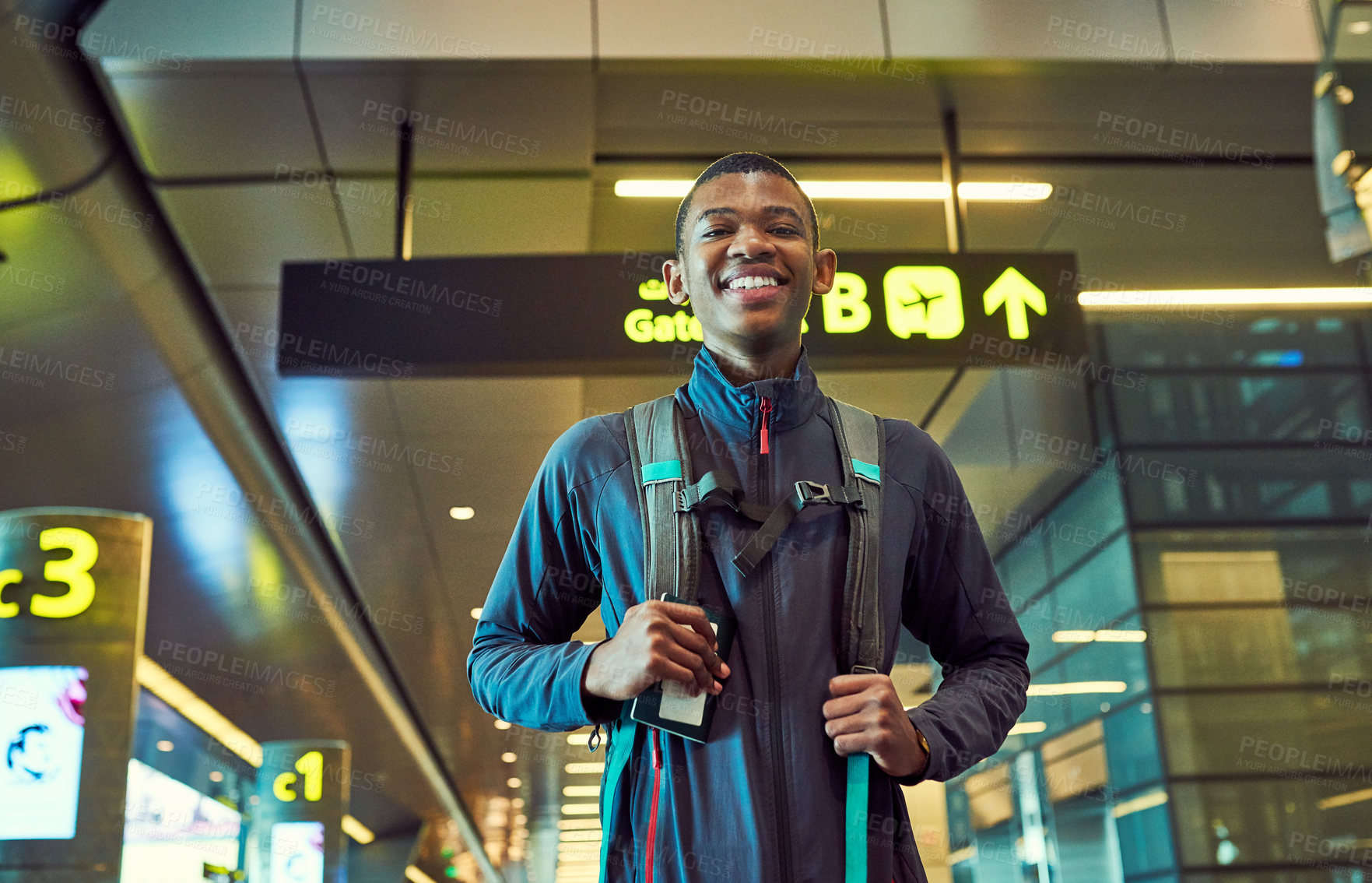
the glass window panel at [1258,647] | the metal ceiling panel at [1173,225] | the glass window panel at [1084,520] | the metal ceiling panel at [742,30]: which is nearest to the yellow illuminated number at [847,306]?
the metal ceiling panel at [742,30]

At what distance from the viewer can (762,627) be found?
1.53 metres

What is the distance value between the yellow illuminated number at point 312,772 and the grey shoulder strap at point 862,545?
17515mm

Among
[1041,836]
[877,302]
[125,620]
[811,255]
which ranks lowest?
[1041,836]

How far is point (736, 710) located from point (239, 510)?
9.76 m

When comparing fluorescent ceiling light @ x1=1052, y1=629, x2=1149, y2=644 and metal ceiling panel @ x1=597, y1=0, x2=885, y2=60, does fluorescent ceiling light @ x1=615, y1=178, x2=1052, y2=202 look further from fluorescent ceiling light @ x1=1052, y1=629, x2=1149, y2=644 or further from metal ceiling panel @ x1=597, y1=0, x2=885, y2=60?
fluorescent ceiling light @ x1=1052, y1=629, x2=1149, y2=644

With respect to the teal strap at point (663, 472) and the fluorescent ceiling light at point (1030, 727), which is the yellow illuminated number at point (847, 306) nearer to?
the teal strap at point (663, 472)

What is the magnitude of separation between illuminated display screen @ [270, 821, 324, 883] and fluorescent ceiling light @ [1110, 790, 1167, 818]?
504 inches

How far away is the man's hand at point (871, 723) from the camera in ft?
4.64

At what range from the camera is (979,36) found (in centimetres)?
520

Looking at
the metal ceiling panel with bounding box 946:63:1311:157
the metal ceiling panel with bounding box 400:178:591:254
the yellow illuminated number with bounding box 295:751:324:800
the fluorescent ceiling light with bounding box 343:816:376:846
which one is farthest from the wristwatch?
the fluorescent ceiling light with bounding box 343:816:376:846

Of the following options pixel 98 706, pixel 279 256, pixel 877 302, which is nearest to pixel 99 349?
pixel 279 256

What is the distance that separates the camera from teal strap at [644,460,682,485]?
5.23ft

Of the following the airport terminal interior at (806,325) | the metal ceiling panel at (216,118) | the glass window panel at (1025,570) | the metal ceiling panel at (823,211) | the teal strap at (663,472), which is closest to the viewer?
the teal strap at (663,472)

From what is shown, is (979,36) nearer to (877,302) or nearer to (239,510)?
(877,302)
